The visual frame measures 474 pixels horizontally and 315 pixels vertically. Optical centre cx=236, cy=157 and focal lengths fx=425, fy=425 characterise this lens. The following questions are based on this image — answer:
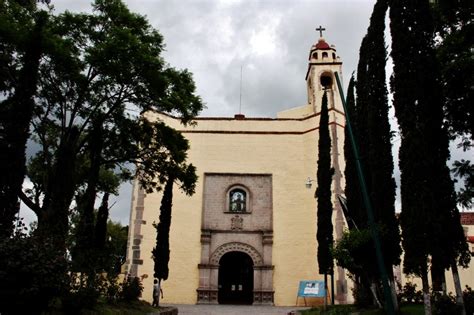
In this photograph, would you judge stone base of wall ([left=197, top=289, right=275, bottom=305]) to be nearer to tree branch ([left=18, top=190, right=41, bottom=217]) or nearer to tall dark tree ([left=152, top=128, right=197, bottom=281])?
tall dark tree ([left=152, top=128, right=197, bottom=281])

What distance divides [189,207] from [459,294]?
15553 mm

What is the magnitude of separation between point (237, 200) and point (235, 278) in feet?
14.1

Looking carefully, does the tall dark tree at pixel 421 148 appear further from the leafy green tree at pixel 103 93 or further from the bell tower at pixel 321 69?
the bell tower at pixel 321 69

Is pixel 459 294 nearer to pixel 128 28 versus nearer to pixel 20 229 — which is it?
pixel 20 229

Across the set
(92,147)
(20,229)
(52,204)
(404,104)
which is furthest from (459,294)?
(92,147)

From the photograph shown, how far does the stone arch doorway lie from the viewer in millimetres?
22728

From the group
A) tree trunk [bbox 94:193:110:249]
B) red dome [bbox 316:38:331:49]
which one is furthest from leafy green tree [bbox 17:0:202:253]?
red dome [bbox 316:38:331:49]

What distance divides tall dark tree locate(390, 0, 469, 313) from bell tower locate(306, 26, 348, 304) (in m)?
9.33

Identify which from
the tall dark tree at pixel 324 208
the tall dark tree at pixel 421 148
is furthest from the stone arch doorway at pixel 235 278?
the tall dark tree at pixel 421 148

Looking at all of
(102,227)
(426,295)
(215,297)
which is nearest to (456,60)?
(426,295)

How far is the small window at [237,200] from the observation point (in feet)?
74.4

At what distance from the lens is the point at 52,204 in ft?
37.2

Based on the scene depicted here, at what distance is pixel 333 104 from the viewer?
78.1 feet

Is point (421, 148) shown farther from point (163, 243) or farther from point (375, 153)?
point (163, 243)
